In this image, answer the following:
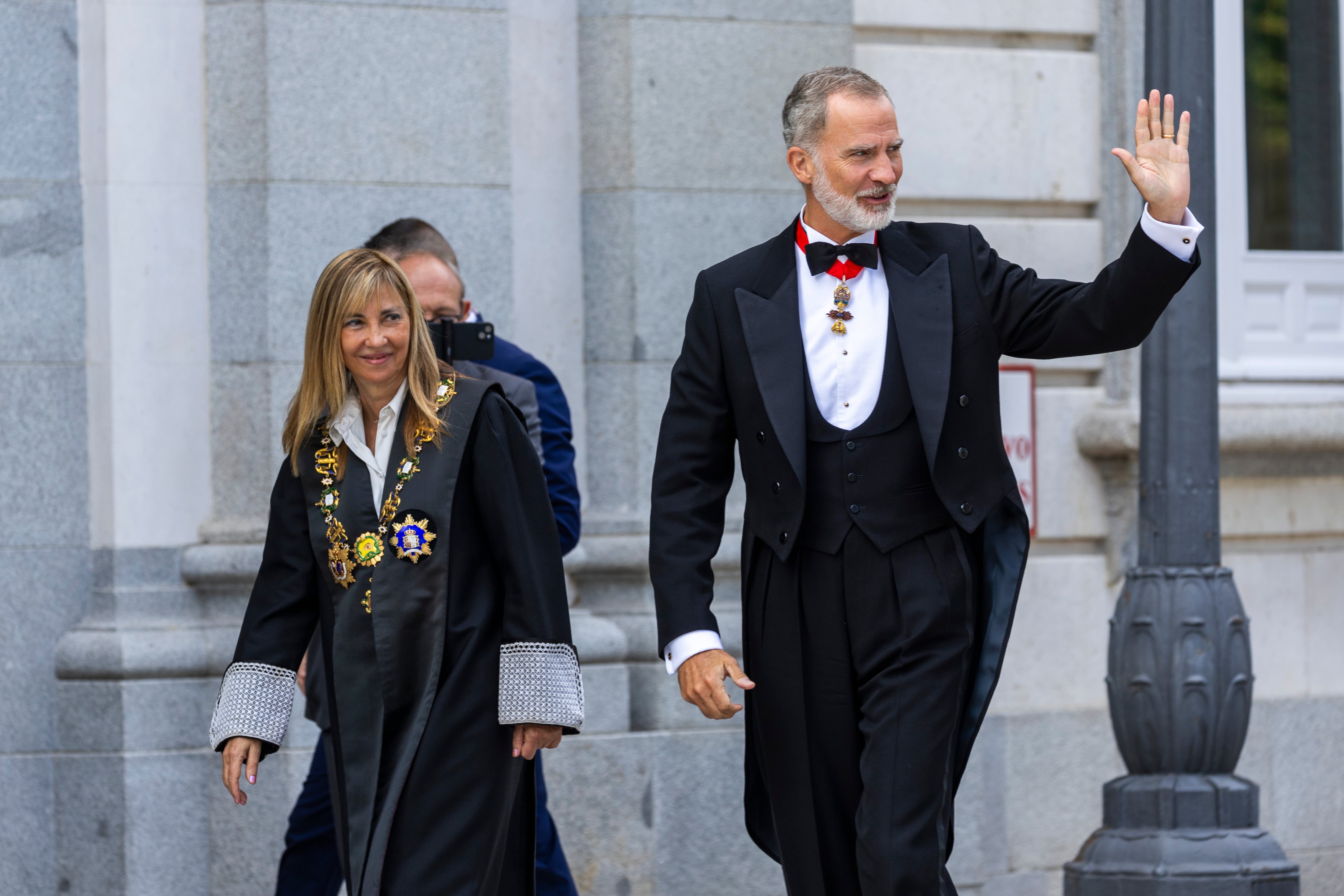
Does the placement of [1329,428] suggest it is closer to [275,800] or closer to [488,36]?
[488,36]

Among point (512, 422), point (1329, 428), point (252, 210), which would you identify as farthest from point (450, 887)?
point (1329, 428)

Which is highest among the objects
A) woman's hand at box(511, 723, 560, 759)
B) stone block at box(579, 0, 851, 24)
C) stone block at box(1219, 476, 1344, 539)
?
stone block at box(579, 0, 851, 24)

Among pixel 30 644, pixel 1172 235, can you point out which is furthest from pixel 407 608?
pixel 30 644

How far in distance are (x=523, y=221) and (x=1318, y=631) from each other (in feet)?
11.9

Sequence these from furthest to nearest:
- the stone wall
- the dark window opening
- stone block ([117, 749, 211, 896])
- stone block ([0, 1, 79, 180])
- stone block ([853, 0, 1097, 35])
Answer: the dark window opening → stone block ([853, 0, 1097, 35]) → stone block ([0, 1, 79, 180]) → the stone wall → stone block ([117, 749, 211, 896])

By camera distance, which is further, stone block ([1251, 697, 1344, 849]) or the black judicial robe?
stone block ([1251, 697, 1344, 849])

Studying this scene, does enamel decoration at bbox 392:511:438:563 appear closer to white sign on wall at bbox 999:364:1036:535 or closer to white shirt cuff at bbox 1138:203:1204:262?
white shirt cuff at bbox 1138:203:1204:262

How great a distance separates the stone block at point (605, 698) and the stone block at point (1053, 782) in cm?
155

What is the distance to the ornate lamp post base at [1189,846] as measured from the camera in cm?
504

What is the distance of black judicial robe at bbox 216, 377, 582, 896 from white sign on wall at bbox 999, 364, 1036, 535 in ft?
10.3

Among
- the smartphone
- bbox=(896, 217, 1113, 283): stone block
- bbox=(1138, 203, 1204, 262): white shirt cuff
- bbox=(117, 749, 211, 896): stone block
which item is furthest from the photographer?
bbox=(896, 217, 1113, 283): stone block

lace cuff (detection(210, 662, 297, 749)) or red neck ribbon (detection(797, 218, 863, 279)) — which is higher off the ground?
red neck ribbon (detection(797, 218, 863, 279))

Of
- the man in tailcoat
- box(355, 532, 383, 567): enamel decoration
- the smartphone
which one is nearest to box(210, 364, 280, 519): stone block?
the smartphone

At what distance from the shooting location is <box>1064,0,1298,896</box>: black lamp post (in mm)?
5090
